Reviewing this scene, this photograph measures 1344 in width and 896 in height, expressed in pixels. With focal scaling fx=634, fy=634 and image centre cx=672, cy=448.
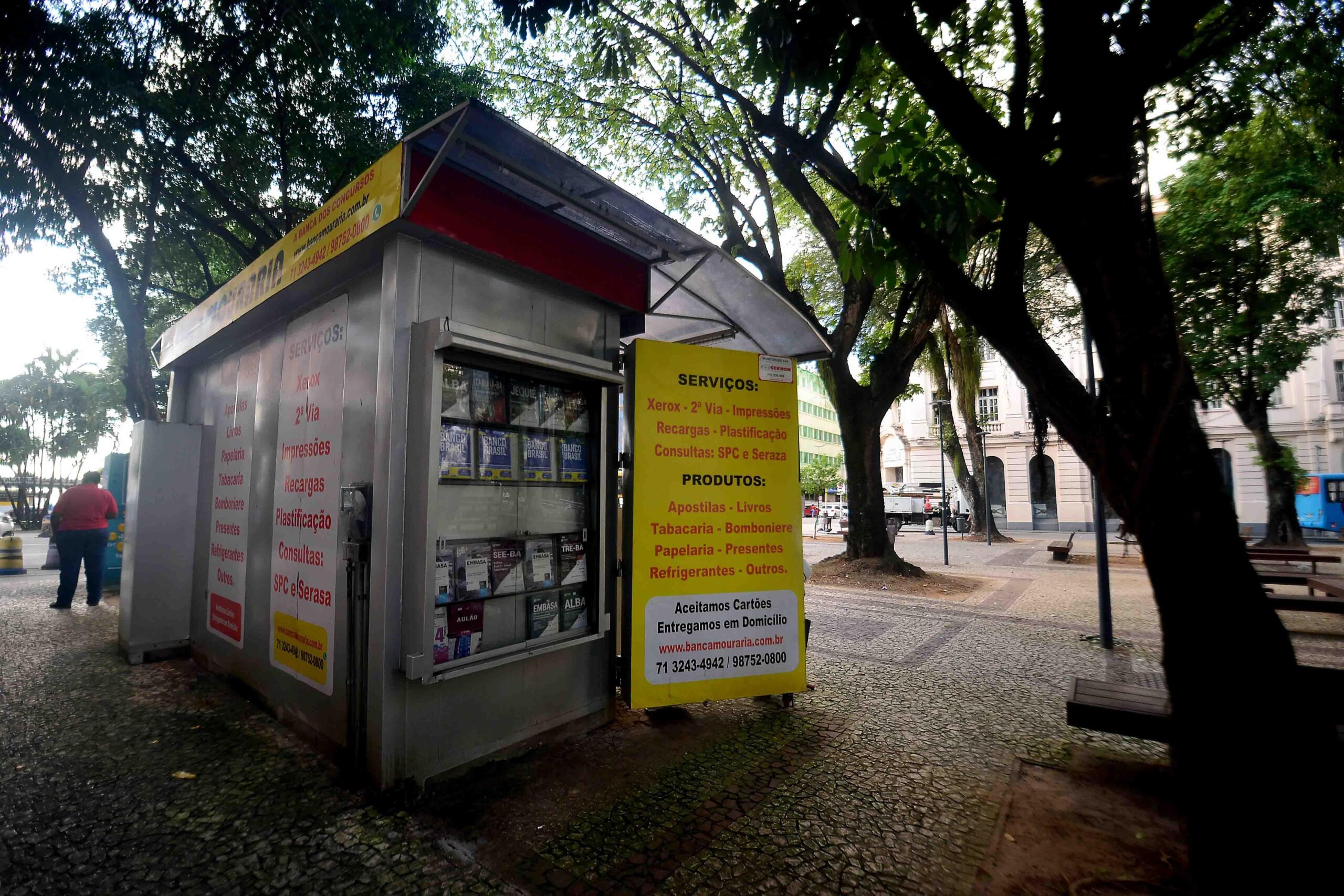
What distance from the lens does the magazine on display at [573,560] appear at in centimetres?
413

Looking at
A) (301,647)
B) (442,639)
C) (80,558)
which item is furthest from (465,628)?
(80,558)

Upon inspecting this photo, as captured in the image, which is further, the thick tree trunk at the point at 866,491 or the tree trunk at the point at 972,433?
the tree trunk at the point at 972,433

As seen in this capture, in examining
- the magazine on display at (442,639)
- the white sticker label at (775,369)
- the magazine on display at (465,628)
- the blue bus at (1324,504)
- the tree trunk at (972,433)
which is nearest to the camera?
the magazine on display at (442,639)

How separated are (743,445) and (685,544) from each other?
2.64ft

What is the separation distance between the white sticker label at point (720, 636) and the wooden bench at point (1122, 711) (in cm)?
170

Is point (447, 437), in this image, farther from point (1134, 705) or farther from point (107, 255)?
point (107, 255)

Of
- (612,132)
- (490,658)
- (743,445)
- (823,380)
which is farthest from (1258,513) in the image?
(490,658)

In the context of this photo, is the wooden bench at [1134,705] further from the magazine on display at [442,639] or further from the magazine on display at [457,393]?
the magazine on display at [457,393]

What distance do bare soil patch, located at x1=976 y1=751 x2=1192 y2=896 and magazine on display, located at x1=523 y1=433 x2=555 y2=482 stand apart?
3.00 m

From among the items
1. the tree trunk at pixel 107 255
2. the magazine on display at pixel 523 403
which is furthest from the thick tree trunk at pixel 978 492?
the tree trunk at pixel 107 255

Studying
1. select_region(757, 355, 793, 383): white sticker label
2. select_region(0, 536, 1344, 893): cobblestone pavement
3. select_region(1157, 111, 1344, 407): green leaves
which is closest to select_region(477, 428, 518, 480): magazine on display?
select_region(0, 536, 1344, 893): cobblestone pavement

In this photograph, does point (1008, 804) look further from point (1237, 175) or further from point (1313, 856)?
point (1237, 175)

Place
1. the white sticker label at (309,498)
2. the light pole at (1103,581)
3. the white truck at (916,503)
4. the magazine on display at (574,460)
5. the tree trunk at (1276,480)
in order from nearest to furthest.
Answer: the white sticker label at (309,498)
the magazine on display at (574,460)
the light pole at (1103,581)
the tree trunk at (1276,480)
the white truck at (916,503)

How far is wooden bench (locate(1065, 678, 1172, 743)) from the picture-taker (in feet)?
10.5
